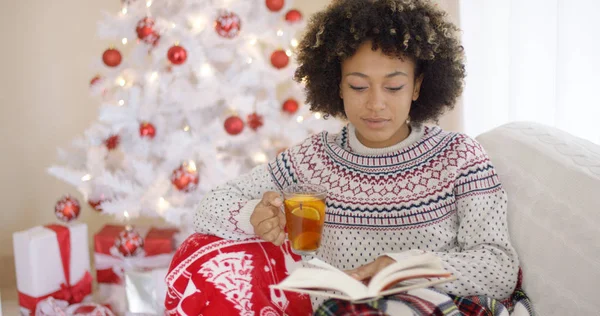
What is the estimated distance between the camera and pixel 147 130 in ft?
7.99

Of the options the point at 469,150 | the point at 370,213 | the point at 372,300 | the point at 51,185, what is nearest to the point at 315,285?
the point at 372,300

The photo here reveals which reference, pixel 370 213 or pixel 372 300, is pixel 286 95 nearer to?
pixel 370 213

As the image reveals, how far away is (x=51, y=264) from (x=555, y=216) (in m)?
2.04

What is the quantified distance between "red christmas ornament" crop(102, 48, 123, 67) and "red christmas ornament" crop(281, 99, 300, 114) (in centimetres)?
76

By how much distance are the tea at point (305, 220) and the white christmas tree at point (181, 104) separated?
4.02ft

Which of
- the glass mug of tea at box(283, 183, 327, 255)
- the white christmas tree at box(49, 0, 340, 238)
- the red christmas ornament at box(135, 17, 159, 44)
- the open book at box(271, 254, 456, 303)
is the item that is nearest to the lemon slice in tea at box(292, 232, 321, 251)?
the glass mug of tea at box(283, 183, 327, 255)

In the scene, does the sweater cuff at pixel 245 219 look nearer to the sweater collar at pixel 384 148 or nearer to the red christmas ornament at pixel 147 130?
the sweater collar at pixel 384 148

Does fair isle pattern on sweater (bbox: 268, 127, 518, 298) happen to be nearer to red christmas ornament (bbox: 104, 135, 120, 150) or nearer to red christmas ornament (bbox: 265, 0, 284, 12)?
red christmas ornament (bbox: 265, 0, 284, 12)

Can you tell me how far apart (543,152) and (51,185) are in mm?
2593

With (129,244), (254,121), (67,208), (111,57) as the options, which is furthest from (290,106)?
(67,208)

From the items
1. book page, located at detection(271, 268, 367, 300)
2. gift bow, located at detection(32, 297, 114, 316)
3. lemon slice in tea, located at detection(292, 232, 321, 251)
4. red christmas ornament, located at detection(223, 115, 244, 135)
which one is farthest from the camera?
red christmas ornament, located at detection(223, 115, 244, 135)

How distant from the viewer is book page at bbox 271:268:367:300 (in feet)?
3.01

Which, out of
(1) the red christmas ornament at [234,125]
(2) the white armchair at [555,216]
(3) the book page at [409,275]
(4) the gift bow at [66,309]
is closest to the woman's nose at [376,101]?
(2) the white armchair at [555,216]

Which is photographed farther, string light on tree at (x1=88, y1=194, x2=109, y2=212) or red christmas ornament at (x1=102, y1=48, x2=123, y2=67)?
string light on tree at (x1=88, y1=194, x2=109, y2=212)
